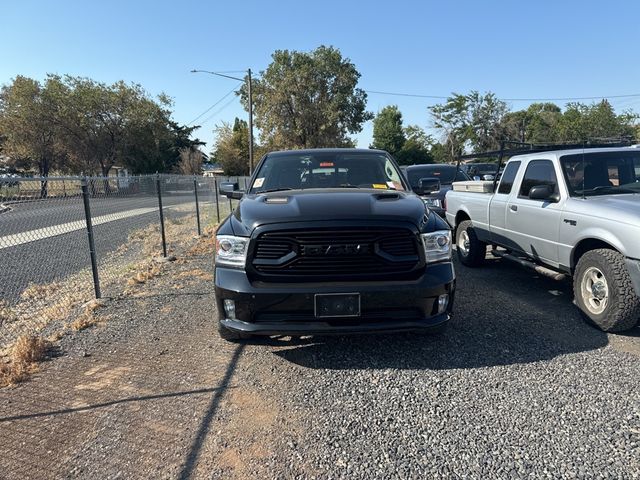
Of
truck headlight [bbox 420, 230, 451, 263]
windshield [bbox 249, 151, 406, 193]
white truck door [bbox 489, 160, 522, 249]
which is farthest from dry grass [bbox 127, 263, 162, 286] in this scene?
white truck door [bbox 489, 160, 522, 249]

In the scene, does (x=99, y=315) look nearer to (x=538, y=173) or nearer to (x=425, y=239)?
(x=425, y=239)

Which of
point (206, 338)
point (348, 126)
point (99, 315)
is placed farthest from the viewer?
point (348, 126)

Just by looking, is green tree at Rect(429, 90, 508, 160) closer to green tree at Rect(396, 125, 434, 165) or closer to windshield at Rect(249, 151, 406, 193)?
green tree at Rect(396, 125, 434, 165)

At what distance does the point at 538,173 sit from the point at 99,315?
5581mm

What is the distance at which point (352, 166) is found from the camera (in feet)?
16.6

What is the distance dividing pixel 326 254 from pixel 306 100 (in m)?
39.7

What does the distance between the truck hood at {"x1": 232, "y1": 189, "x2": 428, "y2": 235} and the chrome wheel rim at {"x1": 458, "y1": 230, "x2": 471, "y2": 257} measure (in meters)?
3.44

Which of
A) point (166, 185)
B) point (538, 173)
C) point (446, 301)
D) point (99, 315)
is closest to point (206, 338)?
point (99, 315)

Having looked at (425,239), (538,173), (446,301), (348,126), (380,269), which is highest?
(348,126)

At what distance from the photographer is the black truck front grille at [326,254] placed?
10.9ft

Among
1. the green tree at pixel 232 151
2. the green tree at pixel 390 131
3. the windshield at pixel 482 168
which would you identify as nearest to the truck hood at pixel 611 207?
the windshield at pixel 482 168

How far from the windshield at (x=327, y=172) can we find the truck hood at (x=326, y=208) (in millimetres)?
630

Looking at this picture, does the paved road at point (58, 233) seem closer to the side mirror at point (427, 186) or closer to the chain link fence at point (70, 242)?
the chain link fence at point (70, 242)

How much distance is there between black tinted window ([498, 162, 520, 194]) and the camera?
603 centimetres
